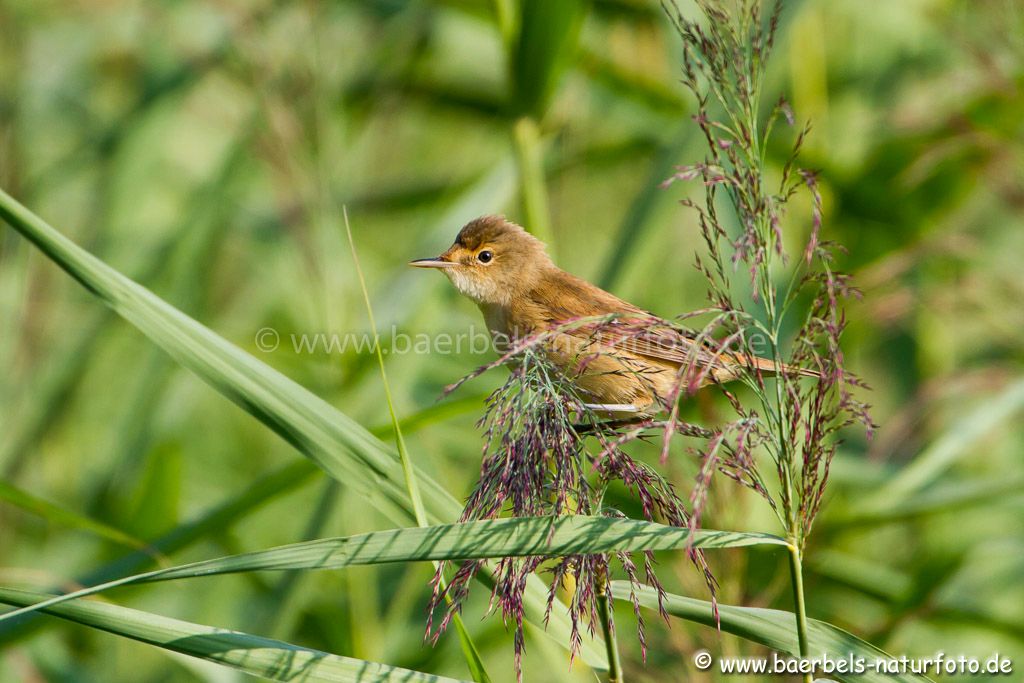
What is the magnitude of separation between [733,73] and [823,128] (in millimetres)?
2317

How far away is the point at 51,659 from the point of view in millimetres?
2602

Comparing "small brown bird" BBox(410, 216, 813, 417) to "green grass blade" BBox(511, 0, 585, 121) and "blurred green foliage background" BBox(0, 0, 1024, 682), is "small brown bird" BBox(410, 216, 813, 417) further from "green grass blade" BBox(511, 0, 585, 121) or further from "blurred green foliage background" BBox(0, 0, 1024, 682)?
"green grass blade" BBox(511, 0, 585, 121)

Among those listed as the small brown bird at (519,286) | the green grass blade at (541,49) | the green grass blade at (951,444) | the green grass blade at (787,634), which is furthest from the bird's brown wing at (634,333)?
the green grass blade at (951,444)

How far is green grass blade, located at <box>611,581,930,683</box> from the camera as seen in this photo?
1.19m

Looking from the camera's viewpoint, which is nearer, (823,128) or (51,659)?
(51,659)

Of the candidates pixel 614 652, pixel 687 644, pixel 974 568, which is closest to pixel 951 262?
pixel 974 568

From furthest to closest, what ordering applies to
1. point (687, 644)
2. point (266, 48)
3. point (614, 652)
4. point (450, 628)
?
point (266, 48) → point (450, 628) → point (687, 644) → point (614, 652)

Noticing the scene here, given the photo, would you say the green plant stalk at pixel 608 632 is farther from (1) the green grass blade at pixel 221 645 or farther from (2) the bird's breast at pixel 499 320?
(2) the bird's breast at pixel 499 320

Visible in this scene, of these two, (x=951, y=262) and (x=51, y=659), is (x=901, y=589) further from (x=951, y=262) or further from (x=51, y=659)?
(x=51, y=659)

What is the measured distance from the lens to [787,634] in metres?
1.21

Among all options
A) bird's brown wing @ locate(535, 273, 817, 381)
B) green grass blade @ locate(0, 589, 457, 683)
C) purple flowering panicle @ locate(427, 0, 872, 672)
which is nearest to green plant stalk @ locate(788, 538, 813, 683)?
purple flowering panicle @ locate(427, 0, 872, 672)

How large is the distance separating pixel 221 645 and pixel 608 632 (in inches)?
17.9

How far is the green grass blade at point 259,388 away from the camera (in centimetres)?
126

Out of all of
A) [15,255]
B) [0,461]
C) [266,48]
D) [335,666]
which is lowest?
[335,666]
